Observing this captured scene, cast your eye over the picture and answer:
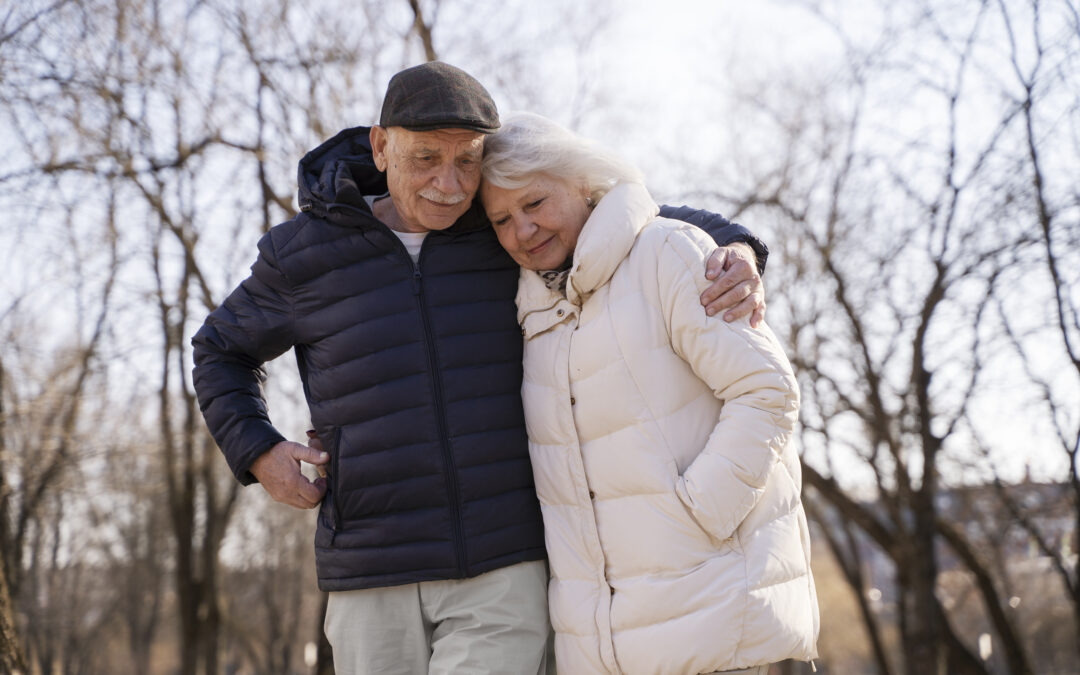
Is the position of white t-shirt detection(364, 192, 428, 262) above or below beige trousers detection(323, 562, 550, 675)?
above

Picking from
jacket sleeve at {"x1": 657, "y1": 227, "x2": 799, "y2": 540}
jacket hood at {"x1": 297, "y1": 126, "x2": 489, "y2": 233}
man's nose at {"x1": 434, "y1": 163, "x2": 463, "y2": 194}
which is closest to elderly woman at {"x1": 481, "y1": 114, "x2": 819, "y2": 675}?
jacket sleeve at {"x1": 657, "y1": 227, "x2": 799, "y2": 540}

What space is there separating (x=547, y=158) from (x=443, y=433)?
2.75ft

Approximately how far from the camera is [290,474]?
9.12 feet

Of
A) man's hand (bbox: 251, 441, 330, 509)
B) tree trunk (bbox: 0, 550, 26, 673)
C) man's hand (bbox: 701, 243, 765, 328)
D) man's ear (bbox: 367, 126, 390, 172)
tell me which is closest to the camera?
man's hand (bbox: 701, 243, 765, 328)

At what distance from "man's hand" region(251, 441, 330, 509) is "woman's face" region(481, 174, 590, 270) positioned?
0.83 m

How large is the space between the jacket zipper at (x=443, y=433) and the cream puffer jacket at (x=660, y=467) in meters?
0.24

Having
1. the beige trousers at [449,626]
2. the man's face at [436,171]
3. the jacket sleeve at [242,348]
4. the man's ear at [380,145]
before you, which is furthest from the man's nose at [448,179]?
the beige trousers at [449,626]

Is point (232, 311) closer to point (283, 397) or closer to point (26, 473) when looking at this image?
point (283, 397)

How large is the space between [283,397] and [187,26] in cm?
381

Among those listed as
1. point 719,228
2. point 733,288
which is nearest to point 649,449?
point 733,288

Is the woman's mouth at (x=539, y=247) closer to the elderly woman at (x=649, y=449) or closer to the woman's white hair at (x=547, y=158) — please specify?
the elderly woman at (x=649, y=449)

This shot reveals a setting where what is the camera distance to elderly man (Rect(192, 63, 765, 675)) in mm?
2670

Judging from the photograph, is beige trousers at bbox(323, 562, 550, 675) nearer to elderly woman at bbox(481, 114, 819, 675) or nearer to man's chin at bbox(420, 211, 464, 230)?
elderly woman at bbox(481, 114, 819, 675)

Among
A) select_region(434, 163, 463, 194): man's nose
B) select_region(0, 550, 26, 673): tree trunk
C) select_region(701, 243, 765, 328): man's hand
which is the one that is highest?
select_region(434, 163, 463, 194): man's nose
